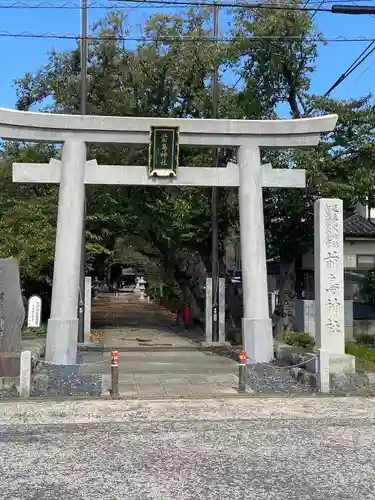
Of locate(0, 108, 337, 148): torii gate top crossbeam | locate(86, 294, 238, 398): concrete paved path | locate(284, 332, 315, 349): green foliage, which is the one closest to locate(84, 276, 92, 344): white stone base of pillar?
locate(86, 294, 238, 398): concrete paved path

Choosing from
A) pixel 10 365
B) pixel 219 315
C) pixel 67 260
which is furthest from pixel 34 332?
pixel 10 365

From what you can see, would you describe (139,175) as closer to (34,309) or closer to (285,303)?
(34,309)

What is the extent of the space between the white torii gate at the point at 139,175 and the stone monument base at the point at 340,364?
8.88 ft

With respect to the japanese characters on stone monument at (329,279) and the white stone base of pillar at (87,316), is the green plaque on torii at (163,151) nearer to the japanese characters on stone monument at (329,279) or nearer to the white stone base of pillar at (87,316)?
the japanese characters on stone monument at (329,279)

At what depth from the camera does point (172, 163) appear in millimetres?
14172

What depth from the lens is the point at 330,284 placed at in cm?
1188

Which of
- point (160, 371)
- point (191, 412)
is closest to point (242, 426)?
point (191, 412)

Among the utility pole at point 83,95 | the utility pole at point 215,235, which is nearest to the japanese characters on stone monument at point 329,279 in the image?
the utility pole at point 215,235

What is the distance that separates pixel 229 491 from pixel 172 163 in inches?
389

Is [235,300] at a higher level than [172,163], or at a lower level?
lower

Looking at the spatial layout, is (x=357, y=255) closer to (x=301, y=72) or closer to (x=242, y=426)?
(x=301, y=72)

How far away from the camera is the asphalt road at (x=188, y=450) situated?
18.0 feet

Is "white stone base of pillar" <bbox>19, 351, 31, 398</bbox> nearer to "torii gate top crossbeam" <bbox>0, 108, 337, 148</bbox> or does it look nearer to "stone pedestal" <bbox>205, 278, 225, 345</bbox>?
"torii gate top crossbeam" <bbox>0, 108, 337, 148</bbox>

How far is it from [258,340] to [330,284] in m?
2.86
